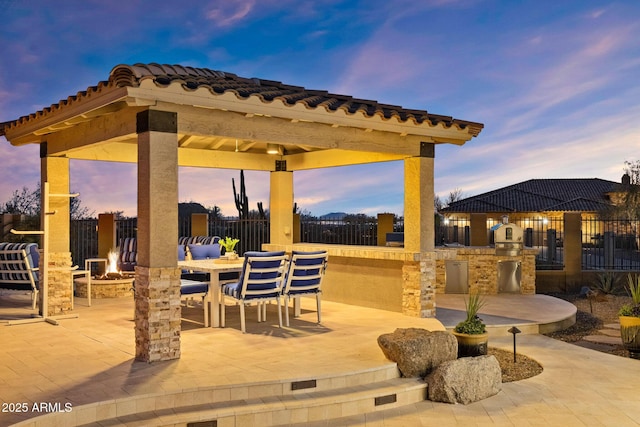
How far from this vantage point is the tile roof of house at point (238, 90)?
5.54 metres

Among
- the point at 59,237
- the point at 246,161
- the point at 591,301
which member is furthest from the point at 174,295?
the point at 591,301

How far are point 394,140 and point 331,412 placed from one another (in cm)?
450

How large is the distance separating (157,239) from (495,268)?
7713 millimetres

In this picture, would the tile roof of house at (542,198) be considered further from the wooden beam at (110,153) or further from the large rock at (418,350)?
the large rock at (418,350)

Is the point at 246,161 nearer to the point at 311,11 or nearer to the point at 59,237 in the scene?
the point at 59,237

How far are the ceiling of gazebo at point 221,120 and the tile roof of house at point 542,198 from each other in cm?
1619

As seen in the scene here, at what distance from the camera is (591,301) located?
12211mm

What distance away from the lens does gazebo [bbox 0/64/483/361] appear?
5.80m

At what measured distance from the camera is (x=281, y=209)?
11.0 meters

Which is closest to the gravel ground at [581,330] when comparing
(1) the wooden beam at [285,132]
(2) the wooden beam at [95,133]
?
(1) the wooden beam at [285,132]

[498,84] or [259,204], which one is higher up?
[498,84]

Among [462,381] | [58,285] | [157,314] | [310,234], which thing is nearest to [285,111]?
[157,314]

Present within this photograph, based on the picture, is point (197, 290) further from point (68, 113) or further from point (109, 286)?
point (109, 286)

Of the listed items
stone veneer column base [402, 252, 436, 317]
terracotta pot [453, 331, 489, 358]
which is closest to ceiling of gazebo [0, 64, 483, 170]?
stone veneer column base [402, 252, 436, 317]
